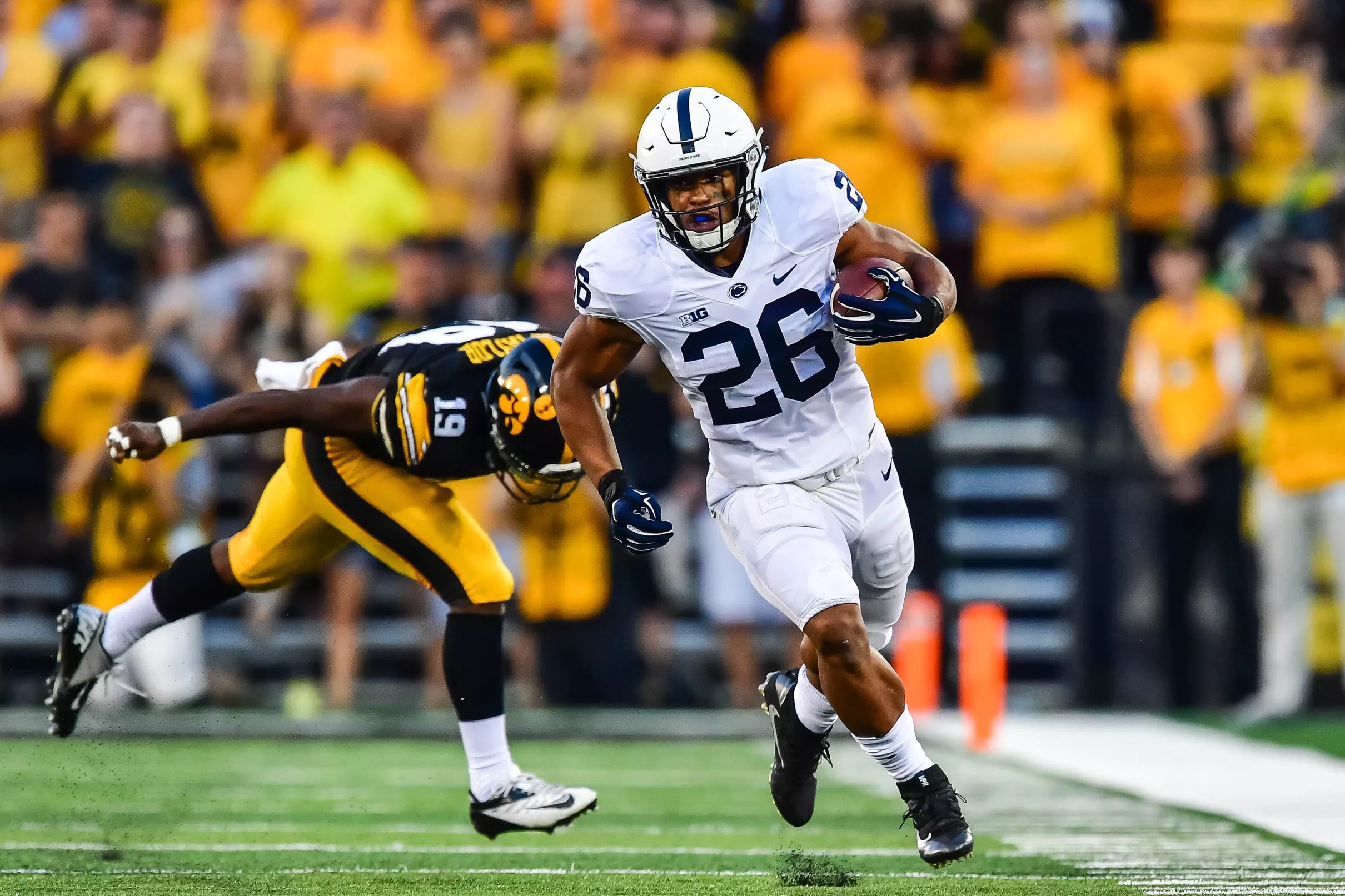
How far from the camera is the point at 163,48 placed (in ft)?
33.3

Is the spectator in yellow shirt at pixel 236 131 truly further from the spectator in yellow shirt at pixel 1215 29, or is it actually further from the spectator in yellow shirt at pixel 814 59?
the spectator in yellow shirt at pixel 1215 29

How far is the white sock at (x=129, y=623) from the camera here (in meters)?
5.77

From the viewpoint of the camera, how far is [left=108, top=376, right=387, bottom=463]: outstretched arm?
16.9 feet

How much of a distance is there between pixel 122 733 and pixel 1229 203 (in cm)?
602

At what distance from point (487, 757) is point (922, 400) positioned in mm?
4470

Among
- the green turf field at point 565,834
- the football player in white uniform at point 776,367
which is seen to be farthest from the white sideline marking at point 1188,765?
the football player in white uniform at point 776,367

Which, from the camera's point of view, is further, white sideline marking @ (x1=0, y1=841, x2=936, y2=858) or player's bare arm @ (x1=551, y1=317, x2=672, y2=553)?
white sideline marking @ (x1=0, y1=841, x2=936, y2=858)

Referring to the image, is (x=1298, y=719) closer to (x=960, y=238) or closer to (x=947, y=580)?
(x=947, y=580)

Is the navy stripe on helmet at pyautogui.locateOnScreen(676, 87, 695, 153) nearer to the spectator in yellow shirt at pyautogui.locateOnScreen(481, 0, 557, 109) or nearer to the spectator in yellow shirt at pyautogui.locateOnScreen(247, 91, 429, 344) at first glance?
the spectator in yellow shirt at pyautogui.locateOnScreen(247, 91, 429, 344)

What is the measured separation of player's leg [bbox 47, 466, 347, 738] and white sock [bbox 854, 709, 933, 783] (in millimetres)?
1978

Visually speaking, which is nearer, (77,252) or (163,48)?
(77,252)

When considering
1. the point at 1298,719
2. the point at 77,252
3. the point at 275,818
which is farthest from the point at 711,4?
the point at 275,818

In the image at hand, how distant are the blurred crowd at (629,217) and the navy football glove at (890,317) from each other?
15.6 ft

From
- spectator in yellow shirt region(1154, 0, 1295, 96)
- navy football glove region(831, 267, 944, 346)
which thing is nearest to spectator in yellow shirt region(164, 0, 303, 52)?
Answer: spectator in yellow shirt region(1154, 0, 1295, 96)
